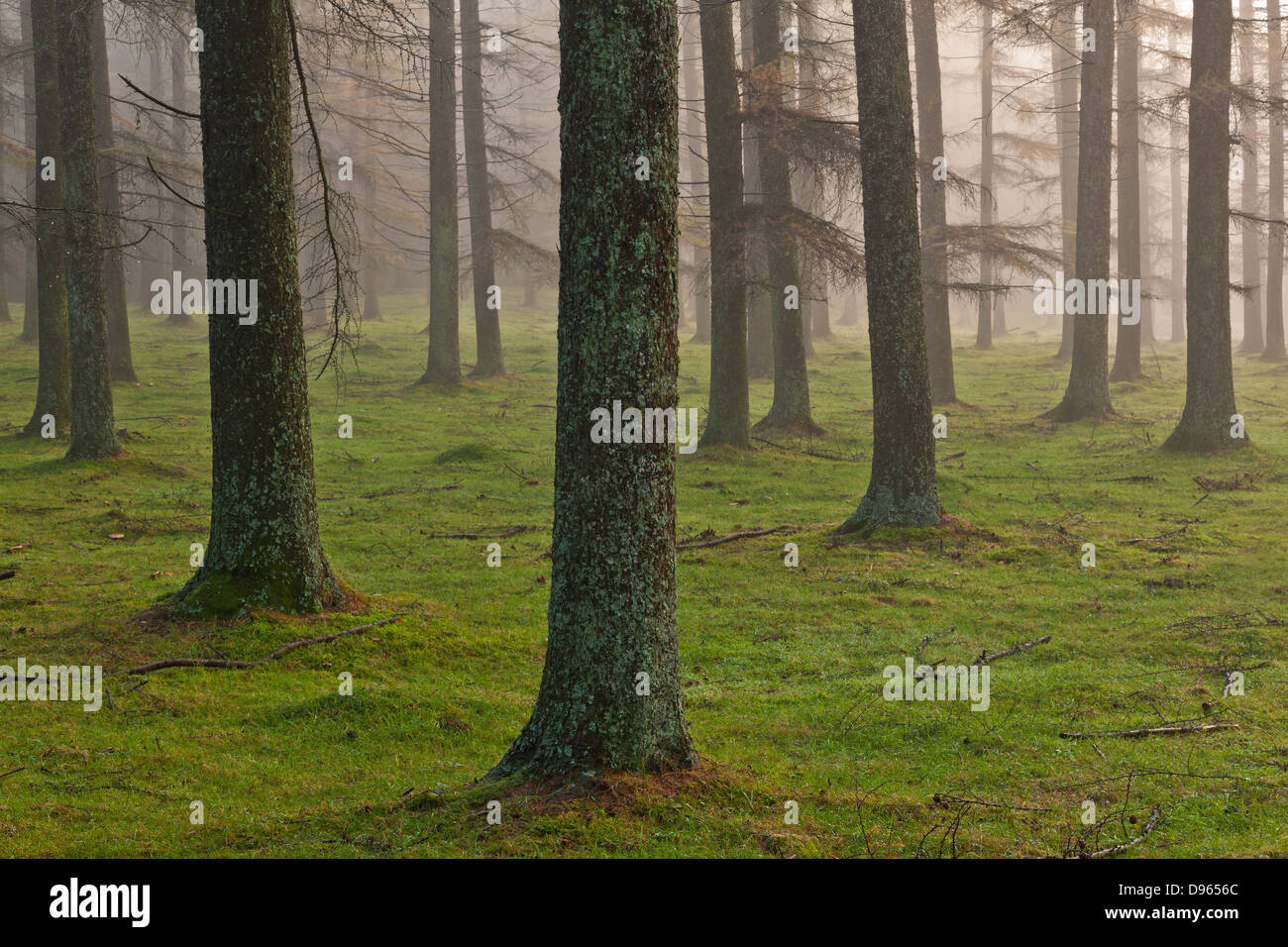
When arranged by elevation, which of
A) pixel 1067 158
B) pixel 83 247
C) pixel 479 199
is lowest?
pixel 83 247

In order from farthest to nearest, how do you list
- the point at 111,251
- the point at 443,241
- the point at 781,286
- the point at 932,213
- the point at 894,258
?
the point at 443,241, the point at 932,213, the point at 111,251, the point at 781,286, the point at 894,258

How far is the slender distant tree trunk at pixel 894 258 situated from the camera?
37.8 ft

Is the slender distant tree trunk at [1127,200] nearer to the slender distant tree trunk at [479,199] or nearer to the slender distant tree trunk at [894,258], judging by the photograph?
the slender distant tree trunk at [479,199]

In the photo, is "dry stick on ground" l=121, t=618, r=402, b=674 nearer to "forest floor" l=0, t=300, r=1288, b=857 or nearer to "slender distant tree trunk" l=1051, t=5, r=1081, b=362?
"forest floor" l=0, t=300, r=1288, b=857

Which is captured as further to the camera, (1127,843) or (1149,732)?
(1149,732)

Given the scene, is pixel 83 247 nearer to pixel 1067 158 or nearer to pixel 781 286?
pixel 781 286

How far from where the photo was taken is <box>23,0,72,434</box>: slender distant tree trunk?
15727mm

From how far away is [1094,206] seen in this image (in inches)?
812

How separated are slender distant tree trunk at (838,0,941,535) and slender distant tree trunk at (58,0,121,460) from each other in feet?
34.0

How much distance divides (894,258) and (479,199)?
58.2ft

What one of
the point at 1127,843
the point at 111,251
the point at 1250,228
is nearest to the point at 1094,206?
the point at 1250,228

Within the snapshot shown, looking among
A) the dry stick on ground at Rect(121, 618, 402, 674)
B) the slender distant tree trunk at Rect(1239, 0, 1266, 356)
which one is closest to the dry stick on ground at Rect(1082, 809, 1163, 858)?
the dry stick on ground at Rect(121, 618, 402, 674)

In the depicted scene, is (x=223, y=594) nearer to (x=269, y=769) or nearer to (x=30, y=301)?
(x=269, y=769)

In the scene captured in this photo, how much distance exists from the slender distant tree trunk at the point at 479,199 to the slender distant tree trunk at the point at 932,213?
34.7ft
